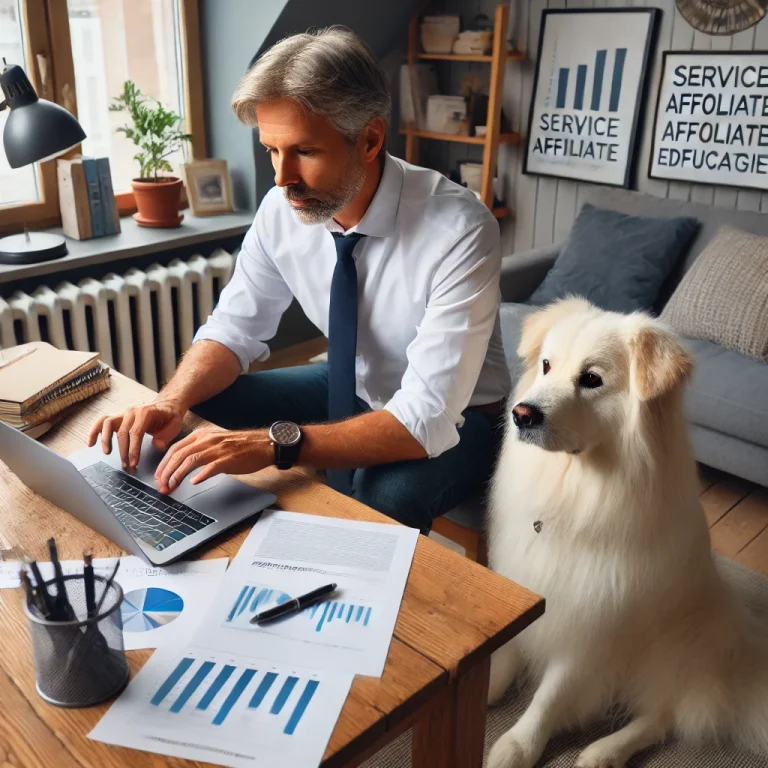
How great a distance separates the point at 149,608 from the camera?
0.92 meters

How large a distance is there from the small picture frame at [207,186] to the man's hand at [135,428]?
6.15ft

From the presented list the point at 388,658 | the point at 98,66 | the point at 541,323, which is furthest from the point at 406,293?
the point at 98,66

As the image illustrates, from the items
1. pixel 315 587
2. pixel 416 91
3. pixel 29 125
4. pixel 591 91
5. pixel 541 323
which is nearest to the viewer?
pixel 315 587

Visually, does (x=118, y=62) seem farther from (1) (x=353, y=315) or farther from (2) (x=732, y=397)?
(2) (x=732, y=397)

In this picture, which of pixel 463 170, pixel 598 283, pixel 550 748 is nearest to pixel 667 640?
pixel 550 748

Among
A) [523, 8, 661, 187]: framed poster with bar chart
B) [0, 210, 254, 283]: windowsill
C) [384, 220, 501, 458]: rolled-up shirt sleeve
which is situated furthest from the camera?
[523, 8, 661, 187]: framed poster with bar chart

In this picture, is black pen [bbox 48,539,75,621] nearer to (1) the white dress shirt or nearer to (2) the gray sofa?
(1) the white dress shirt

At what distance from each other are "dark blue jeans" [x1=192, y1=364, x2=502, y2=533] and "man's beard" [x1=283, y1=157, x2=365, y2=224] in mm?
435

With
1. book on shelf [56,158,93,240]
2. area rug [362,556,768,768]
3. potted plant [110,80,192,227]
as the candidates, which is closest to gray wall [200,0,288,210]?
potted plant [110,80,192,227]

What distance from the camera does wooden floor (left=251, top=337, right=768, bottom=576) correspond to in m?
2.19

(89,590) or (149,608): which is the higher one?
(89,590)

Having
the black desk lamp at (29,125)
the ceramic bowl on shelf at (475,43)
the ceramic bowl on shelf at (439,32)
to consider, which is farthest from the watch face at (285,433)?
the ceramic bowl on shelf at (439,32)

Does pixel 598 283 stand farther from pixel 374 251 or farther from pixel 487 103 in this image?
pixel 374 251

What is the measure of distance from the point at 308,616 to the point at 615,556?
2.03 feet
